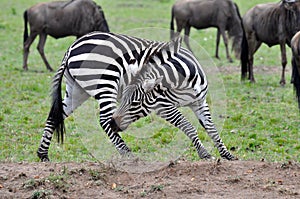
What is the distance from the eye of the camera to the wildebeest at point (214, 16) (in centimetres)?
1862

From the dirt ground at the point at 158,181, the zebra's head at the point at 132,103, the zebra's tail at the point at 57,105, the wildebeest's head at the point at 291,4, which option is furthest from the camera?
the wildebeest's head at the point at 291,4

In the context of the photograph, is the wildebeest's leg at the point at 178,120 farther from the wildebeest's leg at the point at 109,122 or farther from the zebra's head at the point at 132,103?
the wildebeest's leg at the point at 109,122

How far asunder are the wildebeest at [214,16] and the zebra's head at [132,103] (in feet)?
37.3

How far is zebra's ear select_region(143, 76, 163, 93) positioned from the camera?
22.8 ft

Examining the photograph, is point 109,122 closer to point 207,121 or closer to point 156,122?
point 156,122

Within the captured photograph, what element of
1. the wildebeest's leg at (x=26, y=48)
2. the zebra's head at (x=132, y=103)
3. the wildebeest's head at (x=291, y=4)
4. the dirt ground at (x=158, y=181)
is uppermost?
the zebra's head at (x=132, y=103)

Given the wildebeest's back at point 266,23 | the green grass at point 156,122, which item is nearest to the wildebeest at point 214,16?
the green grass at point 156,122

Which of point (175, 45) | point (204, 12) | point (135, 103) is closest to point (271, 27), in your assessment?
point (204, 12)

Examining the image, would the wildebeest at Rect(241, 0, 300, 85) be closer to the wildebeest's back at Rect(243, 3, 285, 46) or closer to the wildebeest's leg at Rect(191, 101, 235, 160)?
the wildebeest's back at Rect(243, 3, 285, 46)

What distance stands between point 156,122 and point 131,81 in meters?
0.94

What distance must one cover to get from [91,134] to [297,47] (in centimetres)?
417

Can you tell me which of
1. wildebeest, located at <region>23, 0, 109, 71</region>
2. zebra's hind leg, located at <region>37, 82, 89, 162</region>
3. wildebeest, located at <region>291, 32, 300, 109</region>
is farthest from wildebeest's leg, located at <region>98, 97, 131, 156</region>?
wildebeest, located at <region>23, 0, 109, 71</region>

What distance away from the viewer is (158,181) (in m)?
6.46

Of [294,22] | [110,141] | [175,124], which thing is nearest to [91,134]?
[110,141]
